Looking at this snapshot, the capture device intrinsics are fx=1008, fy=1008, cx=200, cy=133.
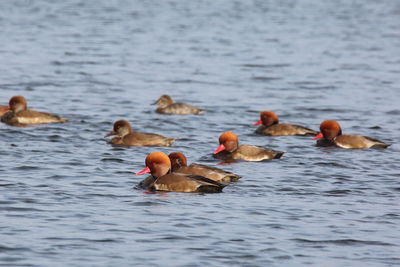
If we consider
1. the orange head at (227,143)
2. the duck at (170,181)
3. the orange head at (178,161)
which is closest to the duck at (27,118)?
the orange head at (227,143)

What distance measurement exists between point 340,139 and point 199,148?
9.63 feet

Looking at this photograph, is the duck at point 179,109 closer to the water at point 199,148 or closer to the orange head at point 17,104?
the water at point 199,148

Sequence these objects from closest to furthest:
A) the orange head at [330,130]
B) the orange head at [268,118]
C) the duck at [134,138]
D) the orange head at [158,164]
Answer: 1. the orange head at [158,164]
2. the duck at [134,138]
3. the orange head at [330,130]
4. the orange head at [268,118]

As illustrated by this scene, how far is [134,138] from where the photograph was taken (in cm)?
Result: 2027

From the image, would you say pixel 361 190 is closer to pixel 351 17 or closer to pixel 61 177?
pixel 61 177

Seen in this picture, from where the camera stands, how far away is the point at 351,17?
59.6 metres

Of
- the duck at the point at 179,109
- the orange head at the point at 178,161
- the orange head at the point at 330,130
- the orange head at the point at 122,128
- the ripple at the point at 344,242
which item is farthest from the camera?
the duck at the point at 179,109

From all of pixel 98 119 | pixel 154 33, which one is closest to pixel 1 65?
pixel 98 119

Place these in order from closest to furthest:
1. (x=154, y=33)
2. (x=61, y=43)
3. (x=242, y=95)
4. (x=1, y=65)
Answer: (x=242, y=95), (x=1, y=65), (x=61, y=43), (x=154, y=33)

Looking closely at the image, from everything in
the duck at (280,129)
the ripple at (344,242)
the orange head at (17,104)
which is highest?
the orange head at (17,104)

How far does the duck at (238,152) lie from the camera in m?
18.9

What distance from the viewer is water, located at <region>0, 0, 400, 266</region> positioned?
497 inches

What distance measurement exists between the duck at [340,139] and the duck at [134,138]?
3.15 meters

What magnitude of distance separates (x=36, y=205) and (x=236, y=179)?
3.68m
